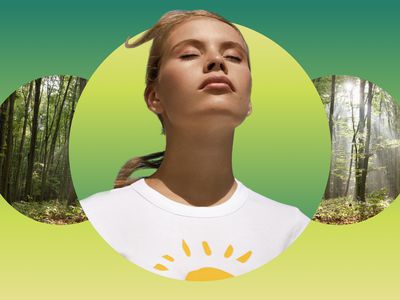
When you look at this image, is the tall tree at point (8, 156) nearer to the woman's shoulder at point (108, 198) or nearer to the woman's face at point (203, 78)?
the woman's shoulder at point (108, 198)

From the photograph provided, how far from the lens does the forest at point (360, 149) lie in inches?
185

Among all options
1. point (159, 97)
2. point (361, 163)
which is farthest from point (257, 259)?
point (361, 163)

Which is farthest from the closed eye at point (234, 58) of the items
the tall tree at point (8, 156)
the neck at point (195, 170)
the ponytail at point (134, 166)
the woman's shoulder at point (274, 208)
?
the tall tree at point (8, 156)

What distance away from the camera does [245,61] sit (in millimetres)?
3754

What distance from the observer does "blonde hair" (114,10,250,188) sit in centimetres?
374

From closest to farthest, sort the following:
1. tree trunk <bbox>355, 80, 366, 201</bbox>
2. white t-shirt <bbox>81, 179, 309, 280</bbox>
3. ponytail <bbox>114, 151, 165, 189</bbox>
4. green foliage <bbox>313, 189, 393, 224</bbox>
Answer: white t-shirt <bbox>81, 179, 309, 280</bbox>, ponytail <bbox>114, 151, 165, 189</bbox>, green foliage <bbox>313, 189, 393, 224</bbox>, tree trunk <bbox>355, 80, 366, 201</bbox>

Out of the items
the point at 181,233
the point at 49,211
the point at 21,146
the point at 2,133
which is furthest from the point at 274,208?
the point at 2,133

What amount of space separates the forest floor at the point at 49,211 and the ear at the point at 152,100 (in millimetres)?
1065

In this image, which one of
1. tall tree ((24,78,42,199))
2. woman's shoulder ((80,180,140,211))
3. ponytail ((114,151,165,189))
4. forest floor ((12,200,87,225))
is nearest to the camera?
woman's shoulder ((80,180,140,211))

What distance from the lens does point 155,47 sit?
12.4ft

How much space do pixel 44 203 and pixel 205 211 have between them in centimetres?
145

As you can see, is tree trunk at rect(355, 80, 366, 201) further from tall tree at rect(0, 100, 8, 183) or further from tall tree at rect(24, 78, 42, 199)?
tall tree at rect(0, 100, 8, 183)

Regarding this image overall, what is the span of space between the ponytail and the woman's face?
1.07 feet

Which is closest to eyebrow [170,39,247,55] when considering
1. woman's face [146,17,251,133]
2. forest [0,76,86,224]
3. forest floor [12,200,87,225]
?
woman's face [146,17,251,133]
